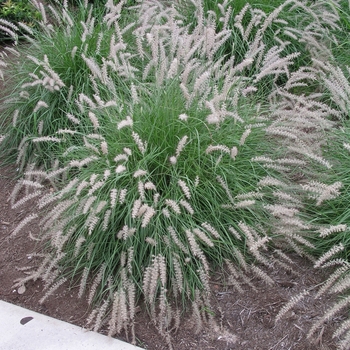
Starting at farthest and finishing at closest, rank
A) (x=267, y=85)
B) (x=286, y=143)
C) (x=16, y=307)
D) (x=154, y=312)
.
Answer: (x=267, y=85)
(x=286, y=143)
(x=16, y=307)
(x=154, y=312)

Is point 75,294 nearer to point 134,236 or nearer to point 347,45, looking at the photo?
point 134,236

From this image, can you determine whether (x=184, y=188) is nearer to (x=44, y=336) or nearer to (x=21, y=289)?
(x=44, y=336)

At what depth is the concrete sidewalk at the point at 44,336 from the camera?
3309 mm

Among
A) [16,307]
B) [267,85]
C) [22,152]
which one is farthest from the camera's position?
[267,85]

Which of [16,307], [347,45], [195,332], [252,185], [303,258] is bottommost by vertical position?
[16,307]

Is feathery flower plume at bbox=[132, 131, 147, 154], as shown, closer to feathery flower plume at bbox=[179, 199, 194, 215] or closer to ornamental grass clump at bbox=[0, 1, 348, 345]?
ornamental grass clump at bbox=[0, 1, 348, 345]

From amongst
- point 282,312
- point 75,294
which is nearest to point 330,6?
point 282,312

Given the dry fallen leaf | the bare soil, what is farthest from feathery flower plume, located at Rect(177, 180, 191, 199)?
the dry fallen leaf

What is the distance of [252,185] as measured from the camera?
3789mm

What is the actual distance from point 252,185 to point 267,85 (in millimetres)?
1961

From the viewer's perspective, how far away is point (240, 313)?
11.6 feet

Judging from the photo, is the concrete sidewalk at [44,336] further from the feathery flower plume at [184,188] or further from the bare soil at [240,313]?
the feathery flower plume at [184,188]

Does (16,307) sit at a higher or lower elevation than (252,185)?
lower

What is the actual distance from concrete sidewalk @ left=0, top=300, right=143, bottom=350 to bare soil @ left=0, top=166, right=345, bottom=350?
11cm
